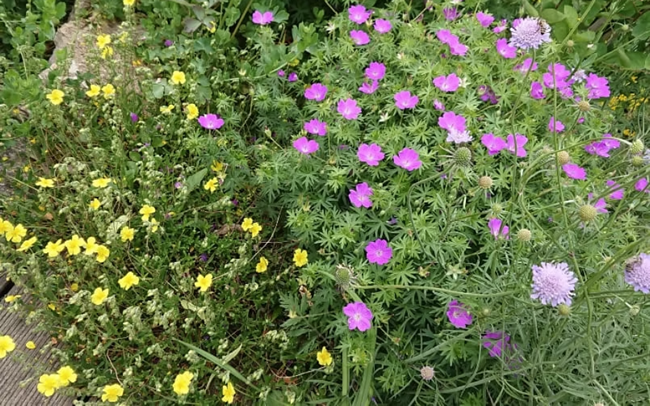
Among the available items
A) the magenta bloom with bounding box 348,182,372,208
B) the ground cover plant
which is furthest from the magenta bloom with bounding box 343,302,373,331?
the magenta bloom with bounding box 348,182,372,208

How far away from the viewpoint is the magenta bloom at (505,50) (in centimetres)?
211

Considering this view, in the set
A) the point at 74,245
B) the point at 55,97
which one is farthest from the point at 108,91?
the point at 74,245

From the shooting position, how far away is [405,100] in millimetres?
1936

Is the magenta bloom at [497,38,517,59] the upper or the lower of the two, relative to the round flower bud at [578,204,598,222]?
lower

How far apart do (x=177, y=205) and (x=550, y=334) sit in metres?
1.34

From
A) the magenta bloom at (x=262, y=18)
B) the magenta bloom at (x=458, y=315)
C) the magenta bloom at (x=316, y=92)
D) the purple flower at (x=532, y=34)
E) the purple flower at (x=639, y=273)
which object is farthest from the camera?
the magenta bloom at (x=262, y=18)

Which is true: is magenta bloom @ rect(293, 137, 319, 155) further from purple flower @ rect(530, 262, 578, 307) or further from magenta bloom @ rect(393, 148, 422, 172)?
purple flower @ rect(530, 262, 578, 307)

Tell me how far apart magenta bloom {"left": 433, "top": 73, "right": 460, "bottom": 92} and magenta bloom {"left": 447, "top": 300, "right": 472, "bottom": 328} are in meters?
0.82

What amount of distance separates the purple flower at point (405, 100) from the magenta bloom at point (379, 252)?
1.80 ft

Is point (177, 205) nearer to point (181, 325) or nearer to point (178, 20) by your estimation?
point (181, 325)

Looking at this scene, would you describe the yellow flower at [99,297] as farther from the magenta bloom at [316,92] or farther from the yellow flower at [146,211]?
the magenta bloom at [316,92]

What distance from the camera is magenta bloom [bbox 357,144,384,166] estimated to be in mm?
1826

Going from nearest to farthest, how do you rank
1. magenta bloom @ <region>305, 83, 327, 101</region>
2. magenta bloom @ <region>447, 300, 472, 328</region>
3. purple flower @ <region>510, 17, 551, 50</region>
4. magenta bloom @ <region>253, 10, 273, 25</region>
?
purple flower @ <region>510, 17, 551, 50</region>
magenta bloom @ <region>447, 300, 472, 328</region>
magenta bloom @ <region>305, 83, 327, 101</region>
magenta bloom @ <region>253, 10, 273, 25</region>

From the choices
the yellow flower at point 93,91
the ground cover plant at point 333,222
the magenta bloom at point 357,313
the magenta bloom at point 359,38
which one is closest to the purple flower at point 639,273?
the ground cover plant at point 333,222
